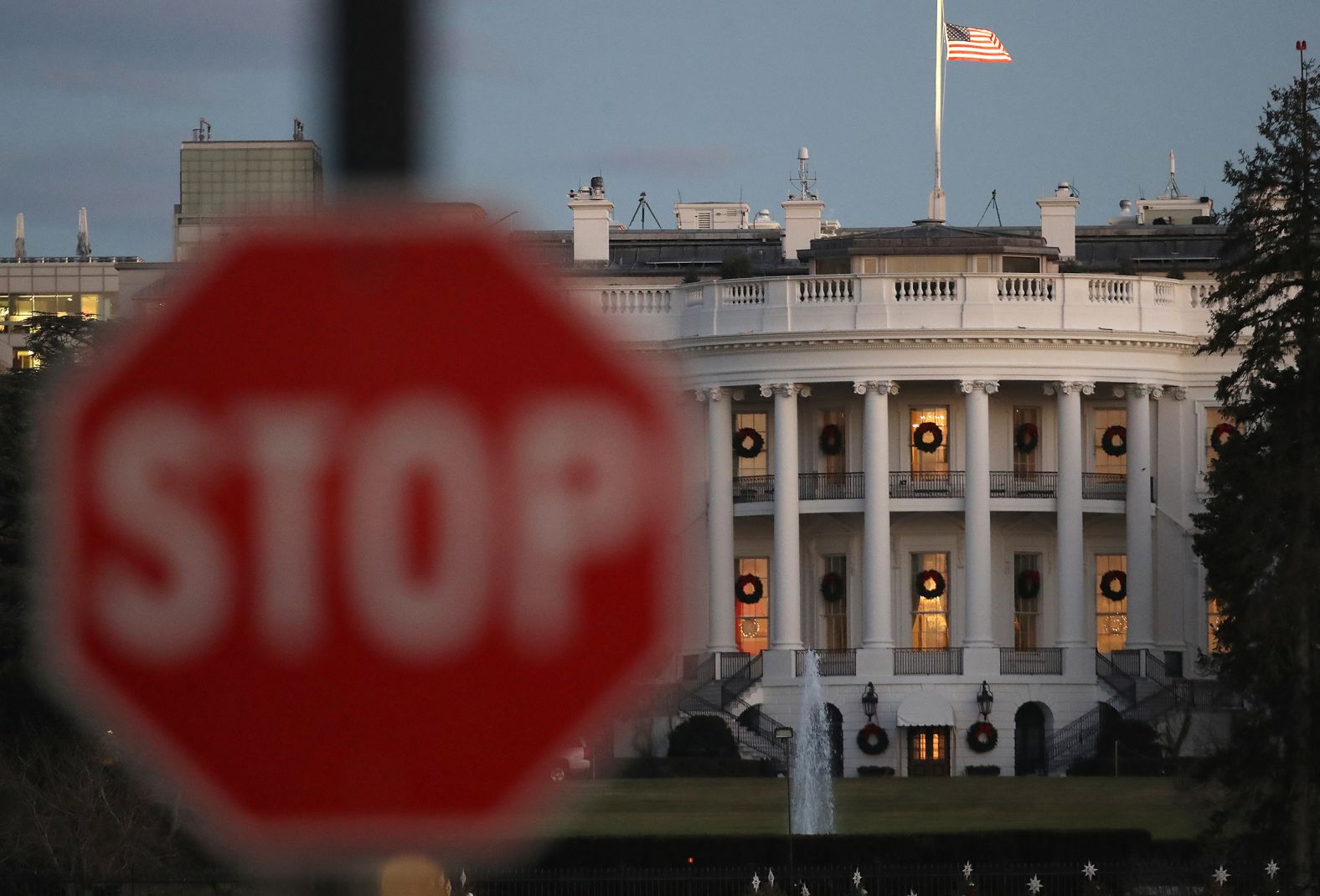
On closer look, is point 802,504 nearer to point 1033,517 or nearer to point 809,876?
point 1033,517

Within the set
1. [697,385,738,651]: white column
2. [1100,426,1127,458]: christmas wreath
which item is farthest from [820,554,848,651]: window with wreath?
[1100,426,1127,458]: christmas wreath

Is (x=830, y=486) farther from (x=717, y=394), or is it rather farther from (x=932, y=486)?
(x=717, y=394)

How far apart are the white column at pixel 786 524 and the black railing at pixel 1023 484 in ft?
17.5

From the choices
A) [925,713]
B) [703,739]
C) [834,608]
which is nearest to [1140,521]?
[925,713]

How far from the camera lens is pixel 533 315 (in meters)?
3.78

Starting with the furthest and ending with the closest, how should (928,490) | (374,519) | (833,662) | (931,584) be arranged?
(931,584) → (928,490) → (833,662) → (374,519)

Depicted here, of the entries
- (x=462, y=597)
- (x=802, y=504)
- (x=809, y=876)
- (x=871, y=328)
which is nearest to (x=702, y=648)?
(x=802, y=504)

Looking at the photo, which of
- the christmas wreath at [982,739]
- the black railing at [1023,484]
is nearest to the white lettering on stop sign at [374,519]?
the christmas wreath at [982,739]

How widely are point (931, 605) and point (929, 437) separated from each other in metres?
4.38

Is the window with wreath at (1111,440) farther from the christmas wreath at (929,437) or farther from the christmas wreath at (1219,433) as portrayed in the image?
the christmas wreath at (929,437)

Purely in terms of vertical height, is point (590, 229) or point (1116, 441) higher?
point (590, 229)

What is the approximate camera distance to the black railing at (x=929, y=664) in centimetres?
6562

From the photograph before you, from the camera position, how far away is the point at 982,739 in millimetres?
63688

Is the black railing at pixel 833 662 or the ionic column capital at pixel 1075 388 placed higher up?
the ionic column capital at pixel 1075 388
